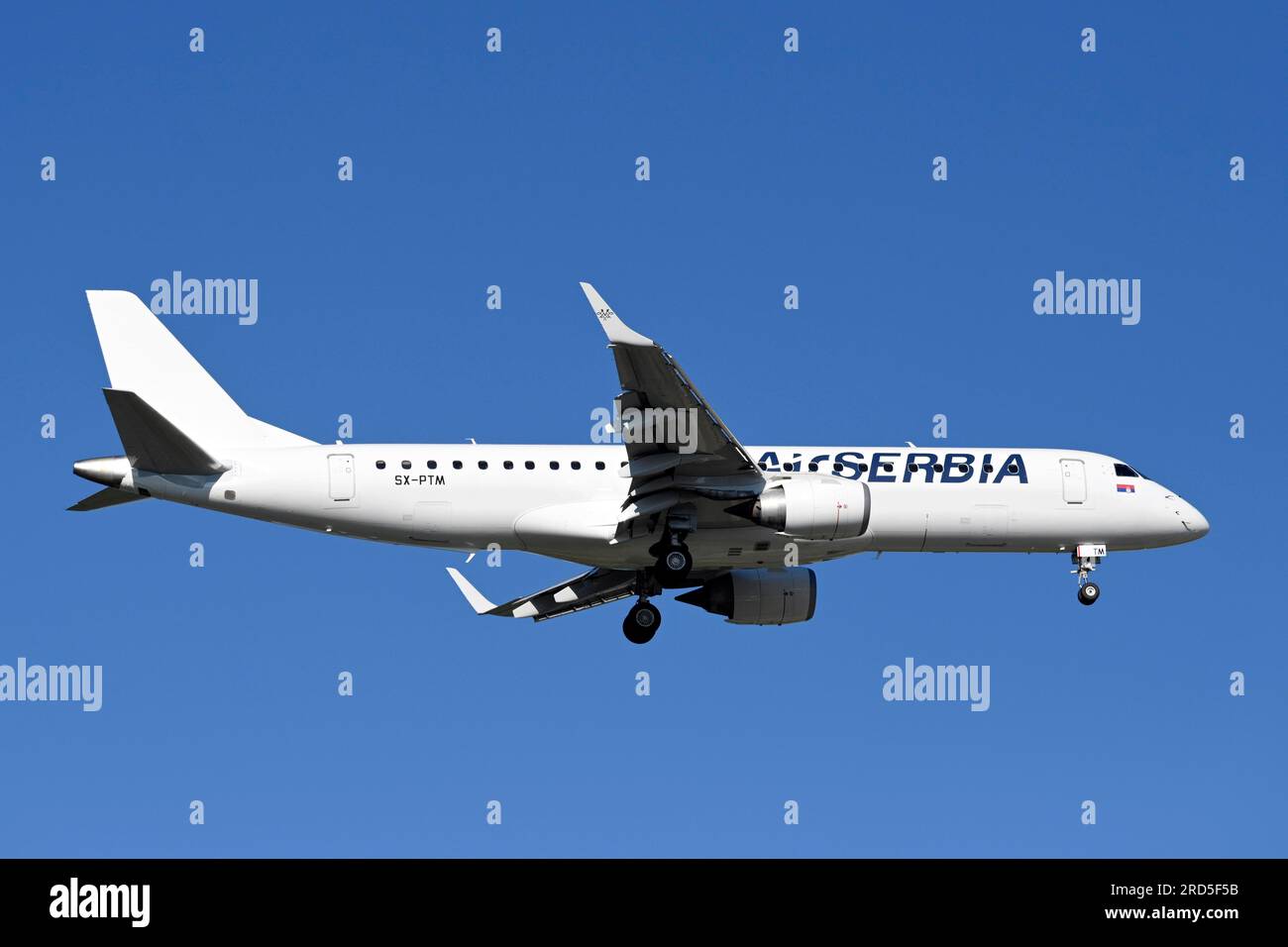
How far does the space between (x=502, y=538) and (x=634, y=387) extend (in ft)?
17.4

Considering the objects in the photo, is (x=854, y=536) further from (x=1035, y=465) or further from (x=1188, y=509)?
(x=1188, y=509)

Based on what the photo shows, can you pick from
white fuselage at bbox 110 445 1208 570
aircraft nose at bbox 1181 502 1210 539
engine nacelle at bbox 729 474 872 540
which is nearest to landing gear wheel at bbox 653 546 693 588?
white fuselage at bbox 110 445 1208 570

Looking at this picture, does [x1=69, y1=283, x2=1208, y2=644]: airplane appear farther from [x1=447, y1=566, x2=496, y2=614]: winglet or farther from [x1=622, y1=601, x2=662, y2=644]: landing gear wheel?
[x1=447, y1=566, x2=496, y2=614]: winglet

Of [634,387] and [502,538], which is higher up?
[634,387]

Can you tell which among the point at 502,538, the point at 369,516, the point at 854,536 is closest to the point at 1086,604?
the point at 854,536

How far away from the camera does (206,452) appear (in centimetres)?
3688

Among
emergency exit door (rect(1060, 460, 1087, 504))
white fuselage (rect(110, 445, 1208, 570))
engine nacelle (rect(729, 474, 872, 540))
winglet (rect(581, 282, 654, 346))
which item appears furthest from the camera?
emergency exit door (rect(1060, 460, 1087, 504))

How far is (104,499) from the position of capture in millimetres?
36969

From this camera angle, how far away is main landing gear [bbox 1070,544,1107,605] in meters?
41.8

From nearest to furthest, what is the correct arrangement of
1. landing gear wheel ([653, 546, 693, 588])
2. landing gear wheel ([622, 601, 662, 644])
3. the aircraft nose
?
landing gear wheel ([653, 546, 693, 588]), landing gear wheel ([622, 601, 662, 644]), the aircraft nose

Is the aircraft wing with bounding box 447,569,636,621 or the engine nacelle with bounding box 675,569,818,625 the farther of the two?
the aircraft wing with bounding box 447,569,636,621

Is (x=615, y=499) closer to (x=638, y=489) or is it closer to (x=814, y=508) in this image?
(x=638, y=489)

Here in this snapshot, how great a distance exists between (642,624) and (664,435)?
5836 mm
